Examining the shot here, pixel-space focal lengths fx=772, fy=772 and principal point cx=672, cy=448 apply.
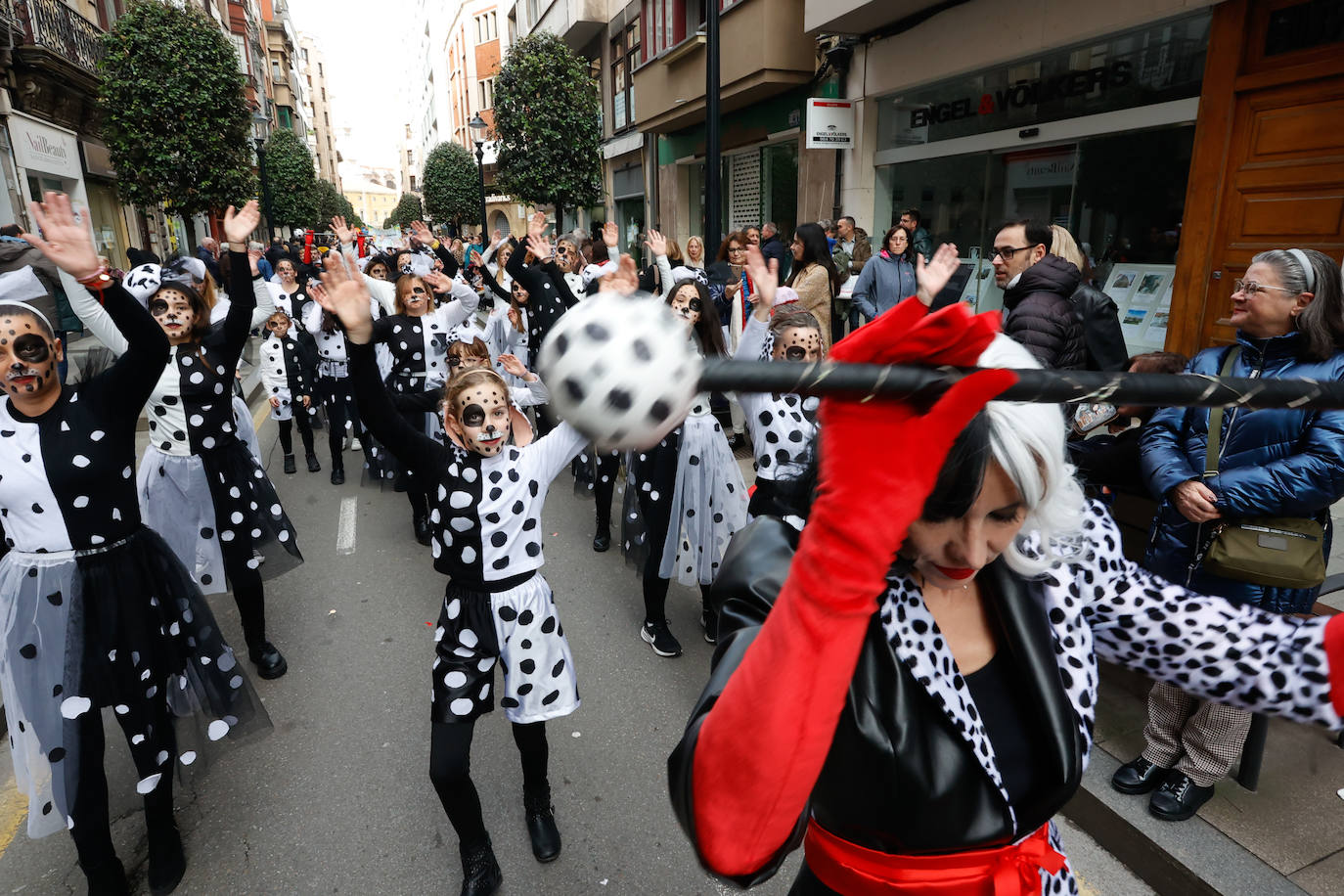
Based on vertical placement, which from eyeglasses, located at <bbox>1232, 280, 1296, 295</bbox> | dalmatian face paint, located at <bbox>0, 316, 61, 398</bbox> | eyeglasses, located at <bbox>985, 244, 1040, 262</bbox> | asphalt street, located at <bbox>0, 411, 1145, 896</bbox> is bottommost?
asphalt street, located at <bbox>0, 411, 1145, 896</bbox>

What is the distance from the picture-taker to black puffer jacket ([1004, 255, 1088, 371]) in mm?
A: 4070

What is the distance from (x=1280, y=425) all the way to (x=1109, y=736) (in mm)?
1429

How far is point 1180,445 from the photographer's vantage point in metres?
3.01

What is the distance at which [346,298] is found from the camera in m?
2.16

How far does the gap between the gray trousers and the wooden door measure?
4.97 meters

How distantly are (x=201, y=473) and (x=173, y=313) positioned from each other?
0.85m

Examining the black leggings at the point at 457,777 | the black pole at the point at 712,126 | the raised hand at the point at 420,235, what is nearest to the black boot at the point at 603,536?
the black leggings at the point at 457,777

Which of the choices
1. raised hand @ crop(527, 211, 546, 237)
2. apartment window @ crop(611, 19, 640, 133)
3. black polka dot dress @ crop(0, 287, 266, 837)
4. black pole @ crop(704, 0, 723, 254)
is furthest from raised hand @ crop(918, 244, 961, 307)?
apartment window @ crop(611, 19, 640, 133)

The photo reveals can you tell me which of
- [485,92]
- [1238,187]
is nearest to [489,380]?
[1238,187]

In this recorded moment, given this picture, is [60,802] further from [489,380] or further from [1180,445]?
[1180,445]

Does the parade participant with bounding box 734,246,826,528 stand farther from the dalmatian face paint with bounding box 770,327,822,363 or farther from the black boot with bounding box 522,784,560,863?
the black boot with bounding box 522,784,560,863

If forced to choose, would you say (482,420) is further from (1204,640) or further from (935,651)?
(1204,640)

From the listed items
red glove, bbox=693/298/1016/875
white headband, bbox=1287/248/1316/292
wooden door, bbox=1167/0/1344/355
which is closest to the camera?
red glove, bbox=693/298/1016/875

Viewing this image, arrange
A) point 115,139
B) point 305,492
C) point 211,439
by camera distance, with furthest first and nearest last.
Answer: point 115,139 → point 305,492 → point 211,439
